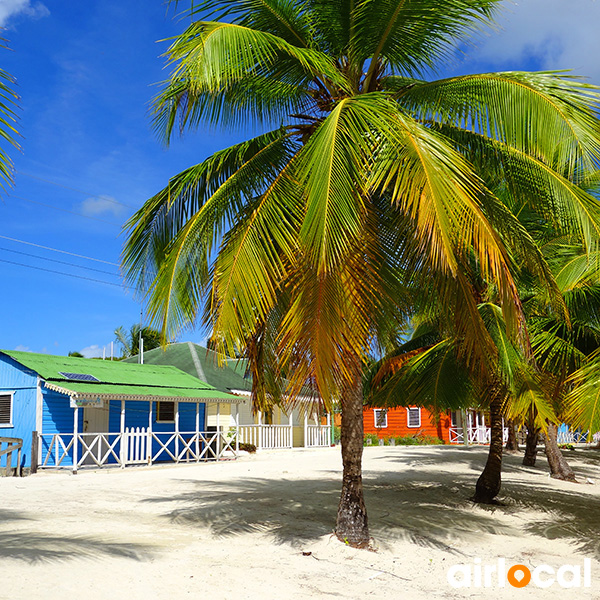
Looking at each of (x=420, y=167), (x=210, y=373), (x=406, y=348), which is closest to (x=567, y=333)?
(x=406, y=348)

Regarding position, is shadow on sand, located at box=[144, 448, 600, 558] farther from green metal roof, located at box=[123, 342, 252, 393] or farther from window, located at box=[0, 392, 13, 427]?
green metal roof, located at box=[123, 342, 252, 393]

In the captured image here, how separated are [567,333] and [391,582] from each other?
21.6 ft

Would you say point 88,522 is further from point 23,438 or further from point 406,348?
point 23,438

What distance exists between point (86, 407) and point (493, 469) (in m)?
12.4

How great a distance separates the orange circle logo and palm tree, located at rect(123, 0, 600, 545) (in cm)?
179

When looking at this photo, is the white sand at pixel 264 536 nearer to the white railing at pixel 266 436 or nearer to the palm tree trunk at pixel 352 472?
the palm tree trunk at pixel 352 472

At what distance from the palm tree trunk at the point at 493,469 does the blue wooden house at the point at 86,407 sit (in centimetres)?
1050

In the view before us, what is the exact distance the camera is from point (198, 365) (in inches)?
1128

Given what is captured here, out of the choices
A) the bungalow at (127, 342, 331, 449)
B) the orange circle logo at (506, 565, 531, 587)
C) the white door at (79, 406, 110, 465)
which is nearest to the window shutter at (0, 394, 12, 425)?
the white door at (79, 406, 110, 465)

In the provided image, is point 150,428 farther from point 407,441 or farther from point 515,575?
point 407,441

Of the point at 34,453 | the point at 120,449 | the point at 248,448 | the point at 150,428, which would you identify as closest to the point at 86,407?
the point at 120,449

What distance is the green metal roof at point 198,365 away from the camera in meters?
27.9

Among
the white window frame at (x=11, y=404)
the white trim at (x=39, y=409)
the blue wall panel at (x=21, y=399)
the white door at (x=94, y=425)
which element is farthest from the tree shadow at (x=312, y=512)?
the white door at (x=94, y=425)

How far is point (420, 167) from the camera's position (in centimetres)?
622
